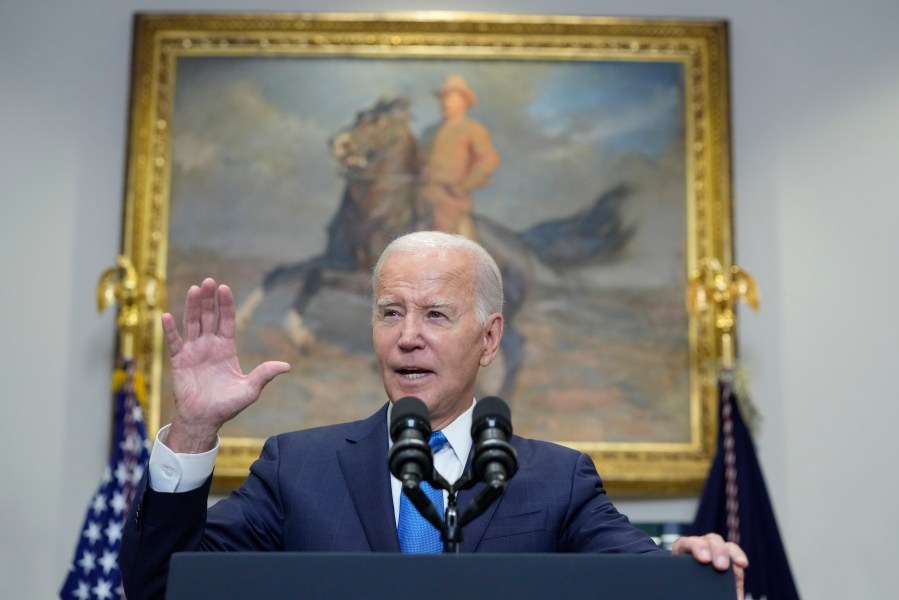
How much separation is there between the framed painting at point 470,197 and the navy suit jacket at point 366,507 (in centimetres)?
311

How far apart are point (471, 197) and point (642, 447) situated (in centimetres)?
163

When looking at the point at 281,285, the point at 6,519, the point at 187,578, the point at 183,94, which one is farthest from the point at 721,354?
the point at 187,578

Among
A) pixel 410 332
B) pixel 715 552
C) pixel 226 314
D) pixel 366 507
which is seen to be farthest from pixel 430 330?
pixel 715 552

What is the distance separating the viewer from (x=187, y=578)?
1926mm

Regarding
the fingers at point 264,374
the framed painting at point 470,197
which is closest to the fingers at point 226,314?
the fingers at point 264,374

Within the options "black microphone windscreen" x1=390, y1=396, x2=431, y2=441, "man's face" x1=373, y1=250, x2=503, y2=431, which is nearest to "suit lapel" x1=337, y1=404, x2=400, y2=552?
"man's face" x1=373, y1=250, x2=503, y2=431

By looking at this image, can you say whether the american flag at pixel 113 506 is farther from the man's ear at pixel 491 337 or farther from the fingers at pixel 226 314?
the fingers at pixel 226 314

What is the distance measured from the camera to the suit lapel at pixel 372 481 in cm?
265

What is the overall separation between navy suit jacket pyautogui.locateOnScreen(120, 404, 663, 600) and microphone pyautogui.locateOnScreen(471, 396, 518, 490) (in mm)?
667

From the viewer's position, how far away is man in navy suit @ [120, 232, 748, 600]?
7.85 feet

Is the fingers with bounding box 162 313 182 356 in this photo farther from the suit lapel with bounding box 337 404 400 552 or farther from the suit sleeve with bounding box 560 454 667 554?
the suit sleeve with bounding box 560 454 667 554

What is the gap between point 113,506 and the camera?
5574mm

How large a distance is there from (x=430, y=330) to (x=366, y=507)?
500 millimetres

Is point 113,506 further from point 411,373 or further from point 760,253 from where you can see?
point 760,253
